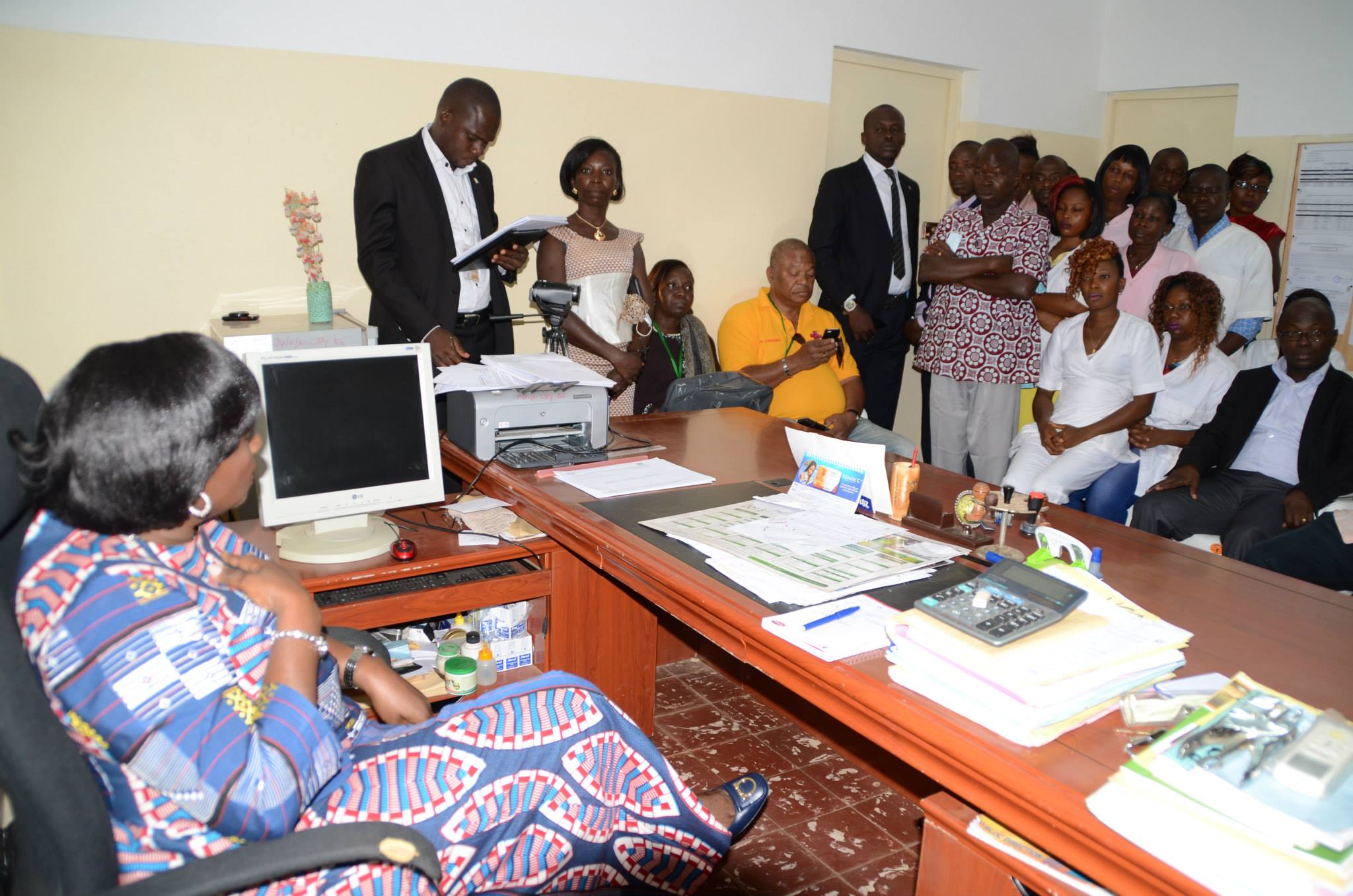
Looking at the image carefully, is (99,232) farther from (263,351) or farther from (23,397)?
(23,397)

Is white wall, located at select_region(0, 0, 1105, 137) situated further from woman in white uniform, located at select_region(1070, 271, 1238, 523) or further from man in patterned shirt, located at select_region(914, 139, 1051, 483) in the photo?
woman in white uniform, located at select_region(1070, 271, 1238, 523)

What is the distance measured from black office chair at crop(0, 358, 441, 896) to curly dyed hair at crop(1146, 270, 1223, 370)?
353 centimetres

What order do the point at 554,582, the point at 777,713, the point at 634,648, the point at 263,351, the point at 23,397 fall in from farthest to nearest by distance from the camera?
the point at 777,713
the point at 634,648
the point at 554,582
the point at 263,351
the point at 23,397

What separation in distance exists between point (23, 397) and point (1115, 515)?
11.2 ft

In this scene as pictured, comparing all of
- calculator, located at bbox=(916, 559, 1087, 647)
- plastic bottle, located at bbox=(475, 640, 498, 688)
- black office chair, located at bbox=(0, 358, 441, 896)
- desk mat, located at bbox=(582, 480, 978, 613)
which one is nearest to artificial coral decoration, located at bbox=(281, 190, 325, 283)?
plastic bottle, located at bbox=(475, 640, 498, 688)

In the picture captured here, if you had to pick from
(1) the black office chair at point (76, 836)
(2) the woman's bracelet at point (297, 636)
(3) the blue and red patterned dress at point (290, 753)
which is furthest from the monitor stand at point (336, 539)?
(1) the black office chair at point (76, 836)

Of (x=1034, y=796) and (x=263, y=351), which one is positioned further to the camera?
(x=263, y=351)

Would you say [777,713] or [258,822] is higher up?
[258,822]

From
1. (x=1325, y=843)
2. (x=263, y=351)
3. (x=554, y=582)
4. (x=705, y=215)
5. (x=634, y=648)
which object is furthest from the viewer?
(x=705, y=215)

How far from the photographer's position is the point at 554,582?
226 centimetres

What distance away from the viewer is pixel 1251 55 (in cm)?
518

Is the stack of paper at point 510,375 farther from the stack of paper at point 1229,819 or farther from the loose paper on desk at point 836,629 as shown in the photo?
the stack of paper at point 1229,819

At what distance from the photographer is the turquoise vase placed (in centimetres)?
343

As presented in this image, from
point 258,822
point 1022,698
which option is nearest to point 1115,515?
point 1022,698
